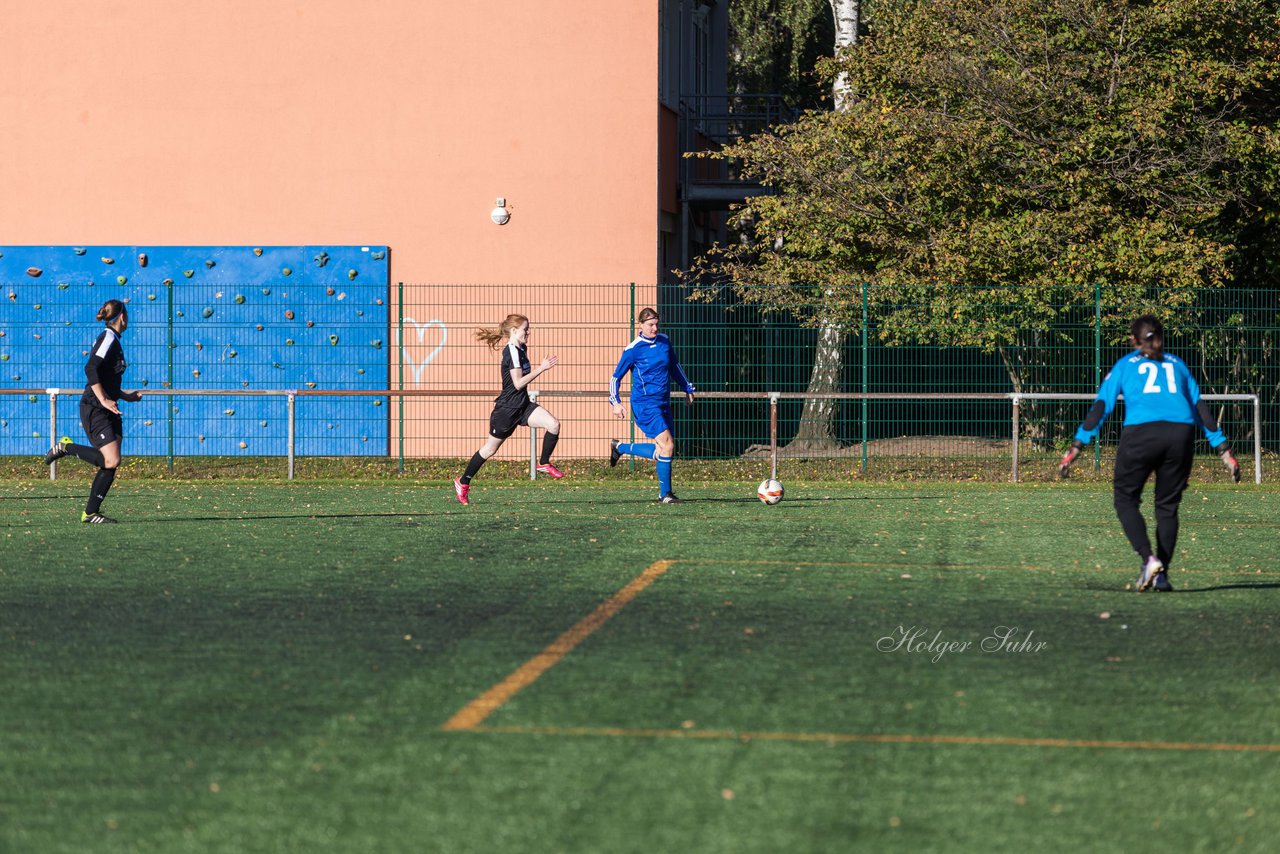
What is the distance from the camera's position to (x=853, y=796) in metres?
5.25

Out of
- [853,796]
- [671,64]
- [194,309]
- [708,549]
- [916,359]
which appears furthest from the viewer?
[671,64]

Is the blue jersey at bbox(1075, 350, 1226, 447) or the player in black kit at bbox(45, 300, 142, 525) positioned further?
the player in black kit at bbox(45, 300, 142, 525)

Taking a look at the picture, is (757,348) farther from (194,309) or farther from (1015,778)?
(1015,778)

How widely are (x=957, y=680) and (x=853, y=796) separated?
197cm

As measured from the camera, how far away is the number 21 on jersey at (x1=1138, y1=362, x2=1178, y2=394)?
32.4 feet

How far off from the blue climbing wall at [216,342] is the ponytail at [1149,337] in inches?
504

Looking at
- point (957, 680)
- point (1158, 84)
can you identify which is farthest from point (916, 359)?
point (957, 680)

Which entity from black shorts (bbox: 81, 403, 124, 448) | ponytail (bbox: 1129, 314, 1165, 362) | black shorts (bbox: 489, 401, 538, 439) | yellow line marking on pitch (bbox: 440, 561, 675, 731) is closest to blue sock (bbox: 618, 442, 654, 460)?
black shorts (bbox: 489, 401, 538, 439)

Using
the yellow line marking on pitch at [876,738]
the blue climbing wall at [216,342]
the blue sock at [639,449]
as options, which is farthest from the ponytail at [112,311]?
the blue climbing wall at [216,342]

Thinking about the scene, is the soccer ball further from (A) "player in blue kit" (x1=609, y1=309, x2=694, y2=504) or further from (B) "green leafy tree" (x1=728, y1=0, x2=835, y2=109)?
(B) "green leafy tree" (x1=728, y1=0, x2=835, y2=109)

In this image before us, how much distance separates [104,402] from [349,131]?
9.91 meters

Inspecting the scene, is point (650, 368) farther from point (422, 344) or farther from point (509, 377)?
point (422, 344)

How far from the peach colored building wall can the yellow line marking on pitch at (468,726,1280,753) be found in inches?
624

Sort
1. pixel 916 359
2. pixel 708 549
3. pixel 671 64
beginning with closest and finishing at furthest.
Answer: pixel 708 549 → pixel 916 359 → pixel 671 64
